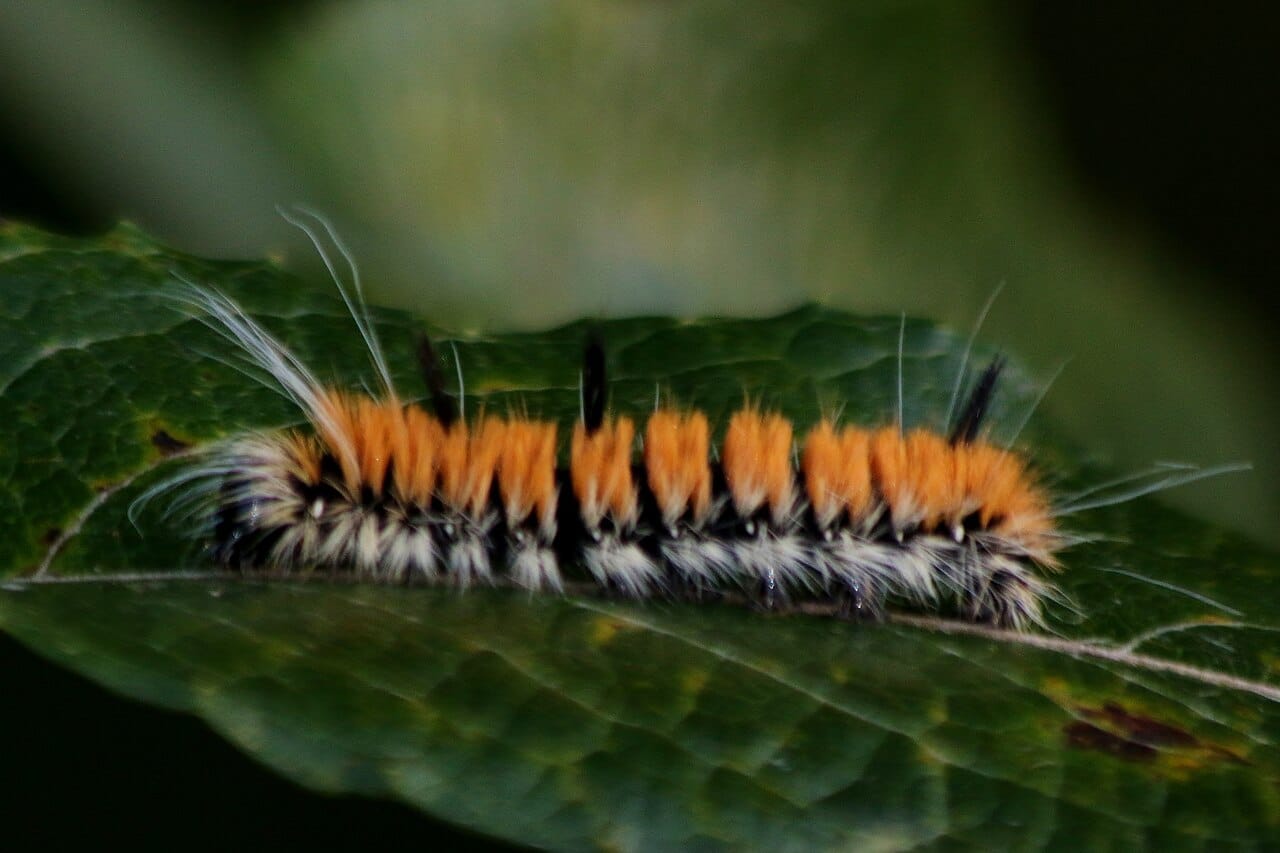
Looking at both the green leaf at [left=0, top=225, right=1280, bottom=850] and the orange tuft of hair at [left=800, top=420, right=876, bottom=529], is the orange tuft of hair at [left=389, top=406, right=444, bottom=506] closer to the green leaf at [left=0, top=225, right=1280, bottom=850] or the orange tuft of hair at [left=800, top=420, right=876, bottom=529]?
the green leaf at [left=0, top=225, right=1280, bottom=850]

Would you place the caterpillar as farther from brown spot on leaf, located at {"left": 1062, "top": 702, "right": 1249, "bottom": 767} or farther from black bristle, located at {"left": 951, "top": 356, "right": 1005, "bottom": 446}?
brown spot on leaf, located at {"left": 1062, "top": 702, "right": 1249, "bottom": 767}

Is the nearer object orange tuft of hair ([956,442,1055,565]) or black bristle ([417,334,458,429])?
black bristle ([417,334,458,429])

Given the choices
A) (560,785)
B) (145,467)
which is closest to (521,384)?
(145,467)

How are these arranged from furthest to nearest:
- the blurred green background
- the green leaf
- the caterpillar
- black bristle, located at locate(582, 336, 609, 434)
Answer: the blurred green background
black bristle, located at locate(582, 336, 609, 434)
the caterpillar
the green leaf

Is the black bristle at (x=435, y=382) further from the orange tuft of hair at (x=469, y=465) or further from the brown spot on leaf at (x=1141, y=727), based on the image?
the brown spot on leaf at (x=1141, y=727)

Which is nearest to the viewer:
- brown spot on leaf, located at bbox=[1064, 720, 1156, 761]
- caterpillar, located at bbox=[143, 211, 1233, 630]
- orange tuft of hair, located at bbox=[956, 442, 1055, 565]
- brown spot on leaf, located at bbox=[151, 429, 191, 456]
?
brown spot on leaf, located at bbox=[1064, 720, 1156, 761]

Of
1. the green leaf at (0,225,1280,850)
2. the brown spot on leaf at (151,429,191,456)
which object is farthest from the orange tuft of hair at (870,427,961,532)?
the brown spot on leaf at (151,429,191,456)

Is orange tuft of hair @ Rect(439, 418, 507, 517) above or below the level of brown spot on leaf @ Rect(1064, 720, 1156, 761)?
above

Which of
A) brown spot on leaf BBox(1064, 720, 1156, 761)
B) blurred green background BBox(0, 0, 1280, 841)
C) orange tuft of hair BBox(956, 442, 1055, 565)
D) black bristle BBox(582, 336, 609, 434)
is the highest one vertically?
blurred green background BBox(0, 0, 1280, 841)
